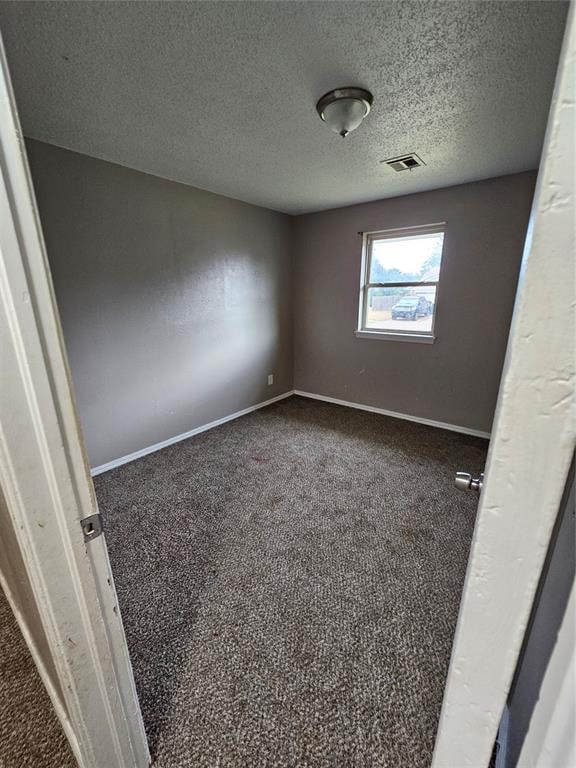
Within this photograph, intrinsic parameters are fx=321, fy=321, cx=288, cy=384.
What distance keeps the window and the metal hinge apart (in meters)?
3.26

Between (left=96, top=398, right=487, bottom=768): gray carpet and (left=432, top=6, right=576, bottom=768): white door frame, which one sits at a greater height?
(left=432, top=6, right=576, bottom=768): white door frame

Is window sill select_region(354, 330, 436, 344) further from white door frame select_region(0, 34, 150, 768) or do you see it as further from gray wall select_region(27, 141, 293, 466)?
white door frame select_region(0, 34, 150, 768)

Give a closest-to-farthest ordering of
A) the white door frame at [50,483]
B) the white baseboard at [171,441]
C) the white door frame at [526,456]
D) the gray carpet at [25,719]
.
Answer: the white door frame at [526,456]
the white door frame at [50,483]
the gray carpet at [25,719]
the white baseboard at [171,441]

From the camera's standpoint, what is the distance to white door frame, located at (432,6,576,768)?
0.30 m

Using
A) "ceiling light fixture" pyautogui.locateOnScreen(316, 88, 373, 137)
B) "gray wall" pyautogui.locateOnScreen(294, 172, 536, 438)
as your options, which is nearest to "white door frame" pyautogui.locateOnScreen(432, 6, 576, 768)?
"ceiling light fixture" pyautogui.locateOnScreen(316, 88, 373, 137)

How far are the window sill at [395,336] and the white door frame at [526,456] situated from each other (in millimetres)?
3154

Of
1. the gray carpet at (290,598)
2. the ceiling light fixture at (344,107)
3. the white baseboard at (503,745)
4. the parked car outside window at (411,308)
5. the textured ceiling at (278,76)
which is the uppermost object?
the textured ceiling at (278,76)

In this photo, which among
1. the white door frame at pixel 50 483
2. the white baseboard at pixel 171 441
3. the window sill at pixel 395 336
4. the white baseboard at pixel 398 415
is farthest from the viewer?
the window sill at pixel 395 336

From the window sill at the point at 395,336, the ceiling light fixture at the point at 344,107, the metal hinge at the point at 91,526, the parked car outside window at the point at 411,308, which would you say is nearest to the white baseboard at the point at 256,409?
the window sill at the point at 395,336

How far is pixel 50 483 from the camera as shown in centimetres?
65

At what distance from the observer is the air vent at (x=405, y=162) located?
2.26 meters

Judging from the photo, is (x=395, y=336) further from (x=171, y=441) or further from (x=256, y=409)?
(x=171, y=441)

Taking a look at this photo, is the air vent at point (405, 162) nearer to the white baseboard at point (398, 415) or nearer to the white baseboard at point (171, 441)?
the white baseboard at point (398, 415)

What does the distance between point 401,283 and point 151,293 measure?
8.11ft
